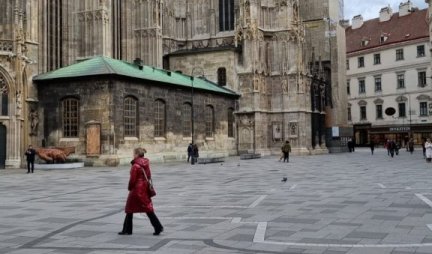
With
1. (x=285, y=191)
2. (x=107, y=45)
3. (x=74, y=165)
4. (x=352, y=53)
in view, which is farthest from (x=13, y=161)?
(x=352, y=53)

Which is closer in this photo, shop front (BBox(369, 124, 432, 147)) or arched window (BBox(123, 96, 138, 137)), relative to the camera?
arched window (BBox(123, 96, 138, 137))

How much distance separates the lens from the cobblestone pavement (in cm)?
789

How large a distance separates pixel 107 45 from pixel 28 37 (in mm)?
5700

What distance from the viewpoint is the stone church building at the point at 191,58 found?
1251 inches

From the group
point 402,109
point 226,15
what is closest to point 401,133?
point 402,109

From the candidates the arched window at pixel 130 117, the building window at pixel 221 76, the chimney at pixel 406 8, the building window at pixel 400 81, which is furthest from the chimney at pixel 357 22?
the arched window at pixel 130 117

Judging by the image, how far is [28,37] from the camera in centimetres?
3228

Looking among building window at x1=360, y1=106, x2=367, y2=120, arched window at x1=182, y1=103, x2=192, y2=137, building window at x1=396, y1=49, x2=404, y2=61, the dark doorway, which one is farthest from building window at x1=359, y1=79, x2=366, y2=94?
the dark doorway

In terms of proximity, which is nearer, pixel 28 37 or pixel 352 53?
pixel 28 37

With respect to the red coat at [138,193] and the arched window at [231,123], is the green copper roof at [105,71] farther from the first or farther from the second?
the red coat at [138,193]

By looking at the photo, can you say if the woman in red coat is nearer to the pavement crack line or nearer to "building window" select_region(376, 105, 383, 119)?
the pavement crack line

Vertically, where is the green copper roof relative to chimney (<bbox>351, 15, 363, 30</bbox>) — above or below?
below

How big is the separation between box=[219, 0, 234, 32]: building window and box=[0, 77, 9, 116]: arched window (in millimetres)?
25068

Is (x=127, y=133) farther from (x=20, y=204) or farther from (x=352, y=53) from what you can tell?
(x=352, y=53)
